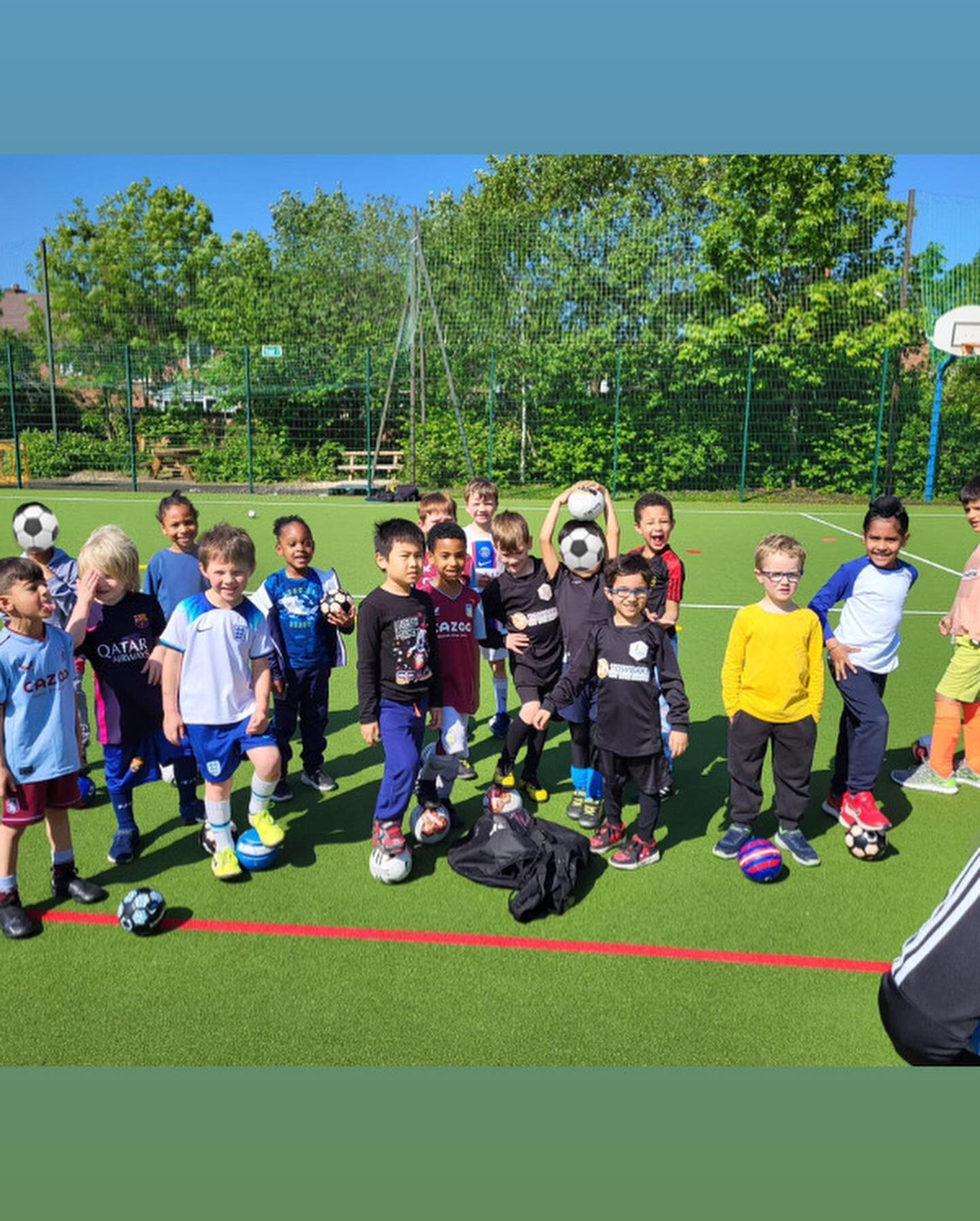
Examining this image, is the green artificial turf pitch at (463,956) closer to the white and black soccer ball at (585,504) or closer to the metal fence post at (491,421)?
the white and black soccer ball at (585,504)

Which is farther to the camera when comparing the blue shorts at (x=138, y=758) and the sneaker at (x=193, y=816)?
the sneaker at (x=193, y=816)

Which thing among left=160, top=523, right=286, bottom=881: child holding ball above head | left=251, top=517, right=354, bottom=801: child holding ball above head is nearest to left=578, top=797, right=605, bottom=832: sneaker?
left=251, top=517, right=354, bottom=801: child holding ball above head

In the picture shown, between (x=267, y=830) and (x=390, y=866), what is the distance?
2.48 feet

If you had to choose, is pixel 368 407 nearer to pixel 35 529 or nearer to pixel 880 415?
pixel 880 415

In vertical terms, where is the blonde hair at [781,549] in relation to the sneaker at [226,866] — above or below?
above

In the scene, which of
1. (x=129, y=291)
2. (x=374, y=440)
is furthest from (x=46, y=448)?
(x=129, y=291)

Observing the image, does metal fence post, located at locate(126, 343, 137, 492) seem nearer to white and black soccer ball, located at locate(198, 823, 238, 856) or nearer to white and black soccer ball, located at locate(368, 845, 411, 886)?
white and black soccer ball, located at locate(198, 823, 238, 856)

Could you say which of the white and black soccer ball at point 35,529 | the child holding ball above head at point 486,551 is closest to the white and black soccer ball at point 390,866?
the child holding ball above head at point 486,551

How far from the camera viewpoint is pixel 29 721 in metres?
4.40

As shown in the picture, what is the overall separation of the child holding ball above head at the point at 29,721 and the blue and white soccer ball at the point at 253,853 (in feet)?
3.07

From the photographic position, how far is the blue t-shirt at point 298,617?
593 centimetres

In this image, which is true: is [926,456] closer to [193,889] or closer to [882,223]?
[882,223]

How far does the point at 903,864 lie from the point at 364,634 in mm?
3294

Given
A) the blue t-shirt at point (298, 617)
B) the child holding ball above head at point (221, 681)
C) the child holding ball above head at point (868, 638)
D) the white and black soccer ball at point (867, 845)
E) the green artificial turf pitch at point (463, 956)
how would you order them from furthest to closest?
the blue t-shirt at point (298, 617), the child holding ball above head at point (868, 638), the white and black soccer ball at point (867, 845), the child holding ball above head at point (221, 681), the green artificial turf pitch at point (463, 956)
